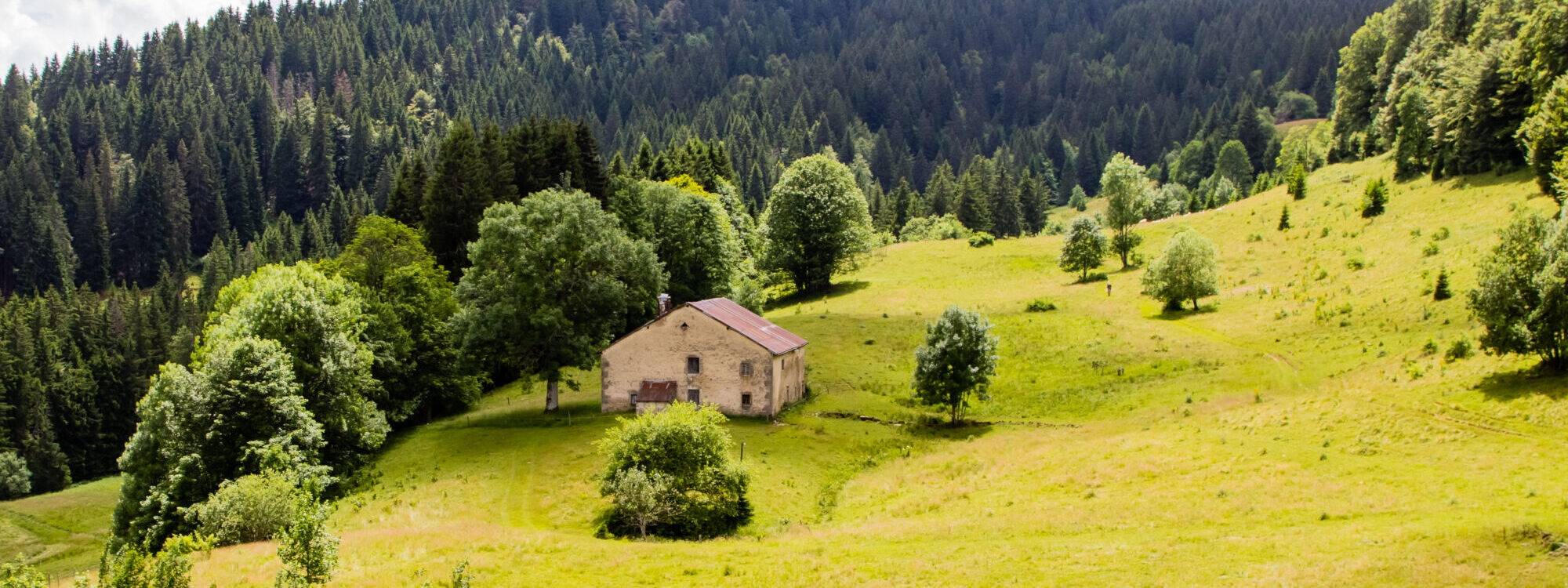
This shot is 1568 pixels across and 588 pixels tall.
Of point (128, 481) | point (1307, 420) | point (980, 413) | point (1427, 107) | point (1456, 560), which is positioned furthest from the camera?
point (1427, 107)

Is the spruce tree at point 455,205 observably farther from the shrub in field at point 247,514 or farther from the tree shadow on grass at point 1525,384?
the tree shadow on grass at point 1525,384

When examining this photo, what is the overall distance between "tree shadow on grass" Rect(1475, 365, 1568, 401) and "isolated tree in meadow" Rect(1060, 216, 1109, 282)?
165 ft

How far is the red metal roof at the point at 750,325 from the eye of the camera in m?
61.5

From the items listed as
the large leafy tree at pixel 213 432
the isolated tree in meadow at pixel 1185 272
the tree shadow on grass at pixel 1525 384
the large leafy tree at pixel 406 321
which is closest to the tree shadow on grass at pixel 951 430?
the tree shadow on grass at pixel 1525 384

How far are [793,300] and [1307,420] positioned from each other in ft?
183

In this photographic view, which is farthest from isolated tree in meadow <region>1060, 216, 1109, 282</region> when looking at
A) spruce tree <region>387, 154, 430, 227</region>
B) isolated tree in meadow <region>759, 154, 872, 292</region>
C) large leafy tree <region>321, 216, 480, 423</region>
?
spruce tree <region>387, 154, 430, 227</region>

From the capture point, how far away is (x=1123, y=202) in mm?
100562

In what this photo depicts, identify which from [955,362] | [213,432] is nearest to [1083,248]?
[955,362]

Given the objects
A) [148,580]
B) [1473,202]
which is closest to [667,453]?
[148,580]

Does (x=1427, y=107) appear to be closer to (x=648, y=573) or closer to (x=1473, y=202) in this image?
(x=1473, y=202)

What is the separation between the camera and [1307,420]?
4812cm

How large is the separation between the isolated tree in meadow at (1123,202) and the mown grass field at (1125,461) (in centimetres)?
1355

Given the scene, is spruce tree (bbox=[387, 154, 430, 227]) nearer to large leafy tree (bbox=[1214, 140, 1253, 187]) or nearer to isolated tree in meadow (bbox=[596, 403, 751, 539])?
isolated tree in meadow (bbox=[596, 403, 751, 539])

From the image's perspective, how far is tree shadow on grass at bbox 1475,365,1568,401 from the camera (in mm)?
42844
